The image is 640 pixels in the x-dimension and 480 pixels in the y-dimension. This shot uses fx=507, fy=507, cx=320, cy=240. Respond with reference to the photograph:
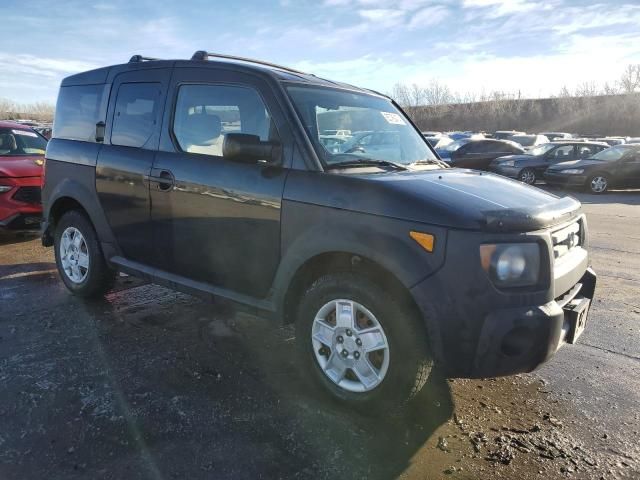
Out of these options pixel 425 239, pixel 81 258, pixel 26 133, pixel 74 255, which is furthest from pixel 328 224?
pixel 26 133

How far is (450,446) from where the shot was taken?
2.73m

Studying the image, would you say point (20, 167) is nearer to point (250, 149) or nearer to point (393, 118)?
point (250, 149)

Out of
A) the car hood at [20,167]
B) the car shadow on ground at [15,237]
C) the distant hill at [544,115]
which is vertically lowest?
the car shadow on ground at [15,237]

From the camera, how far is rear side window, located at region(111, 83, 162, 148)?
3.95m

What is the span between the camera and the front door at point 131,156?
391 centimetres

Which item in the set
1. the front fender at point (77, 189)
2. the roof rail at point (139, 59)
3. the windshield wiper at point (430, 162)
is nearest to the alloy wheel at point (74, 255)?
the front fender at point (77, 189)

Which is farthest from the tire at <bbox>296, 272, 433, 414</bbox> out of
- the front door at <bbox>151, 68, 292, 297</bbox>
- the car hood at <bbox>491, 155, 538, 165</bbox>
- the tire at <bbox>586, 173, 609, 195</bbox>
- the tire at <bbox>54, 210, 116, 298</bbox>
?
the car hood at <bbox>491, 155, 538, 165</bbox>

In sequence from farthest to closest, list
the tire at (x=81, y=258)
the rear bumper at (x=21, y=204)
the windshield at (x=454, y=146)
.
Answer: the windshield at (x=454, y=146) → the rear bumper at (x=21, y=204) → the tire at (x=81, y=258)

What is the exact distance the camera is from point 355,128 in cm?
369

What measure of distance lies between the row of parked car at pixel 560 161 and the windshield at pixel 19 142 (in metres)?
9.87

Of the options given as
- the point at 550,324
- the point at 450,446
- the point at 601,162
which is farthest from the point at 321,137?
the point at 601,162

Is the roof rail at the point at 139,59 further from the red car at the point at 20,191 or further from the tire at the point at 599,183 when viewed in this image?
the tire at the point at 599,183

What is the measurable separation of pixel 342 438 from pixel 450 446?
582 mm

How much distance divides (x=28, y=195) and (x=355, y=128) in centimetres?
538
